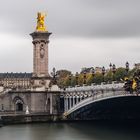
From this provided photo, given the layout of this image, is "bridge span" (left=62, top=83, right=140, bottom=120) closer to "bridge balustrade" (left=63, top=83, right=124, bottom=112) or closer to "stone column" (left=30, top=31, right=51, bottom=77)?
"bridge balustrade" (left=63, top=83, right=124, bottom=112)

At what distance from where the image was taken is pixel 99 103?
5834 cm

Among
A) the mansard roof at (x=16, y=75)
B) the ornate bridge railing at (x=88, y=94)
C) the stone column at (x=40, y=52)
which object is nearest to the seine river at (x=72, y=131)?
the ornate bridge railing at (x=88, y=94)

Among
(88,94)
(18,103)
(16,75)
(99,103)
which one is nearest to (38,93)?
(18,103)

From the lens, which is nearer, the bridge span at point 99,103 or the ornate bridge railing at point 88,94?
the ornate bridge railing at point 88,94

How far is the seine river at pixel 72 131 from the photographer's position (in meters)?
48.6

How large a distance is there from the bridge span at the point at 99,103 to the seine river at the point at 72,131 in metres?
1.98

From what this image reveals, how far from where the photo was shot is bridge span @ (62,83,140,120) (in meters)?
52.3

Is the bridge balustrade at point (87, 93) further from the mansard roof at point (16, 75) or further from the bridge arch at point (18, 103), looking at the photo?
the mansard roof at point (16, 75)

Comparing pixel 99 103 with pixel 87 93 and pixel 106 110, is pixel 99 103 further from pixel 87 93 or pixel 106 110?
pixel 106 110

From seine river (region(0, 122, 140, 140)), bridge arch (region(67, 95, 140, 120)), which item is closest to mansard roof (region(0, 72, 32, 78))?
bridge arch (region(67, 95, 140, 120))

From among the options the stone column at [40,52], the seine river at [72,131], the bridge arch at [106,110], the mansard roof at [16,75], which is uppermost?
the mansard roof at [16,75]

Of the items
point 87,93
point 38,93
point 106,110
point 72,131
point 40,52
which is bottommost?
point 72,131

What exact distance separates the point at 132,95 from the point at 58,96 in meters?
25.1

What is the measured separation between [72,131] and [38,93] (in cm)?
1800
